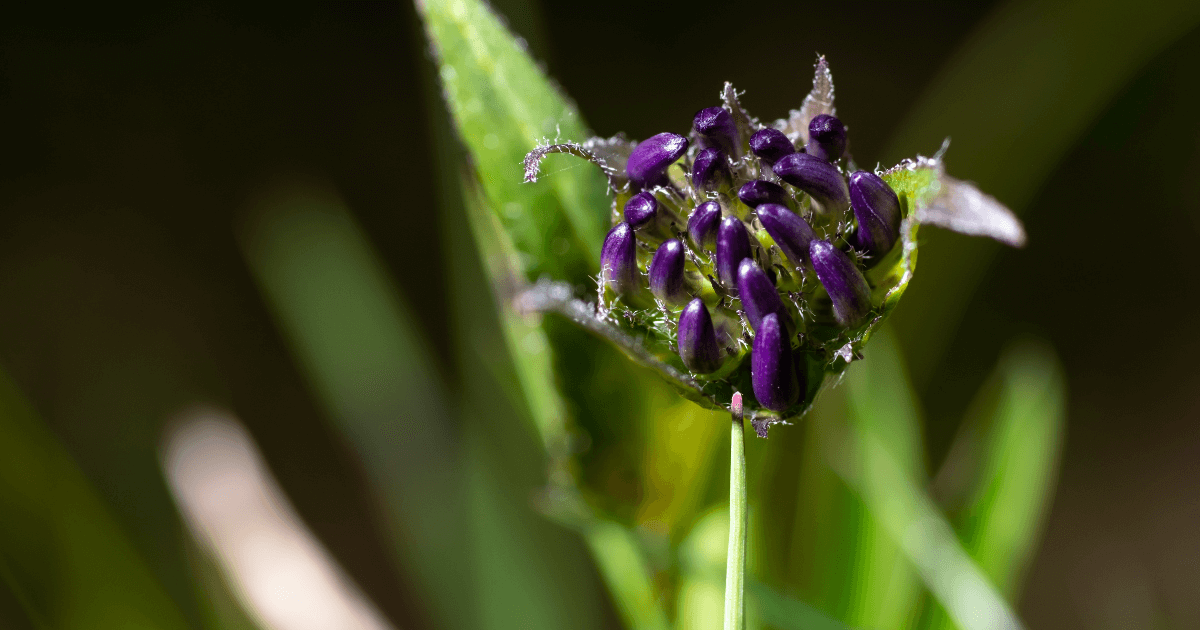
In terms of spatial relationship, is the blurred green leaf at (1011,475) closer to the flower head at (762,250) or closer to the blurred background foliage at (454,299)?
the blurred background foliage at (454,299)

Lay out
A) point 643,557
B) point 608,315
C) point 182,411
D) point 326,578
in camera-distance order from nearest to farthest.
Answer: point 608,315 < point 643,557 < point 326,578 < point 182,411

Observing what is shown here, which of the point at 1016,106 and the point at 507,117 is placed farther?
the point at 1016,106

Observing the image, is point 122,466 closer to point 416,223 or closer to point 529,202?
point 416,223

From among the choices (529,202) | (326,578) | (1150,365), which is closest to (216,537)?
(326,578)

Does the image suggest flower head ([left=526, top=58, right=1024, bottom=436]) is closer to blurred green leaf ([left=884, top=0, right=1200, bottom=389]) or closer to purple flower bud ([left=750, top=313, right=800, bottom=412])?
purple flower bud ([left=750, top=313, right=800, bottom=412])

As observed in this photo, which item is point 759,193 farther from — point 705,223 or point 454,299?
point 454,299

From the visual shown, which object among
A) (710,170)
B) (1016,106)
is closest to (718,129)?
(710,170)

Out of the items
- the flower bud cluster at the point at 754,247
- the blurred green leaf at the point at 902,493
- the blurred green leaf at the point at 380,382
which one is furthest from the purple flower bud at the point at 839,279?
the blurred green leaf at the point at 380,382
